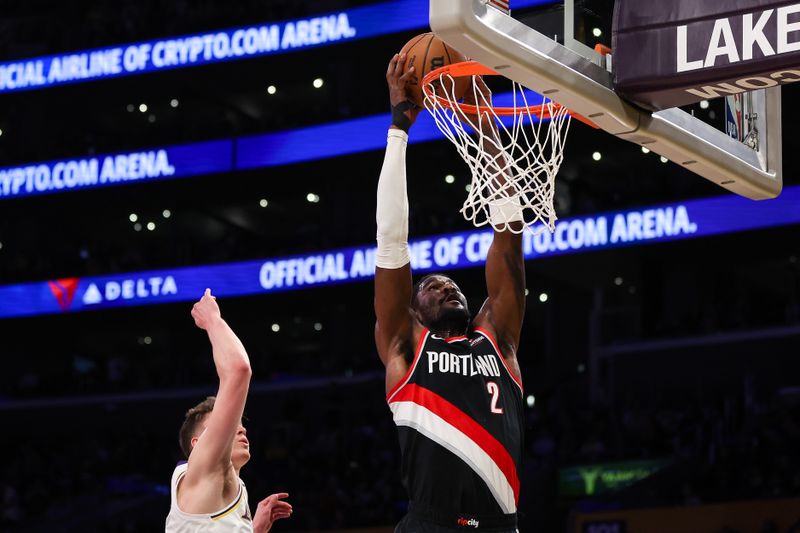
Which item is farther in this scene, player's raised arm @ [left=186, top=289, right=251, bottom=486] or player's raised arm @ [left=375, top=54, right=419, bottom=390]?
player's raised arm @ [left=375, top=54, right=419, bottom=390]

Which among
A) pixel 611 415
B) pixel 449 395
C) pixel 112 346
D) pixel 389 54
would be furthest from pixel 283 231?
pixel 449 395

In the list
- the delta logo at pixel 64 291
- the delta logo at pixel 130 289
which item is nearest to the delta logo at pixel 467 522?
the delta logo at pixel 130 289

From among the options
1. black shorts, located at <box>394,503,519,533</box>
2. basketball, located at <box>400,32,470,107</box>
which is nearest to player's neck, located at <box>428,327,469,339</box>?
black shorts, located at <box>394,503,519,533</box>

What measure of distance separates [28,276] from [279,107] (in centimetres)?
760

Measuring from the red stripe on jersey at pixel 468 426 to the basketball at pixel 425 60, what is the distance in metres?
1.18

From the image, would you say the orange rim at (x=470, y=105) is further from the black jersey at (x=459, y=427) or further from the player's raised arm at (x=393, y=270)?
the black jersey at (x=459, y=427)

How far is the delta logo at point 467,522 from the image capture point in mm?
4273

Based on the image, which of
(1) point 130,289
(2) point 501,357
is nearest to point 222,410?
(2) point 501,357

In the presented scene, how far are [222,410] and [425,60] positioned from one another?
65.0 inches

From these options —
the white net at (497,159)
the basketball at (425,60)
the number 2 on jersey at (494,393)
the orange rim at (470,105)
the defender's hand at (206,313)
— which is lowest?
the number 2 on jersey at (494,393)

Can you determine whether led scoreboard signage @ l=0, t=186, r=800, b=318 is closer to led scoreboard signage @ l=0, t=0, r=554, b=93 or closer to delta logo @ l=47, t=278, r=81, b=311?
delta logo @ l=47, t=278, r=81, b=311

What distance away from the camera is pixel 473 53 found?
152 inches

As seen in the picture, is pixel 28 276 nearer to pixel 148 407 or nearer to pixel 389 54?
pixel 148 407

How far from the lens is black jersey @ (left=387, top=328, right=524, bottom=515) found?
4309 mm
